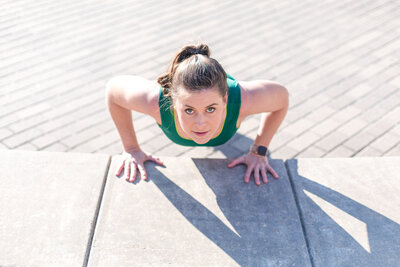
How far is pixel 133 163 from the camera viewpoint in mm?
2963

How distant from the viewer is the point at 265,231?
2527 mm

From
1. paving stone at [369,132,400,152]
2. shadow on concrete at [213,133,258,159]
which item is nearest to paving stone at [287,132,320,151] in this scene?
shadow on concrete at [213,133,258,159]

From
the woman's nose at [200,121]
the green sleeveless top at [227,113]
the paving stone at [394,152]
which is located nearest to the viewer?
the woman's nose at [200,121]

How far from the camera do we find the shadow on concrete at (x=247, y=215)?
2396 millimetres

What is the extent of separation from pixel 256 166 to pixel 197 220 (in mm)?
611

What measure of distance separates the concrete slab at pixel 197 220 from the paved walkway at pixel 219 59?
73 centimetres

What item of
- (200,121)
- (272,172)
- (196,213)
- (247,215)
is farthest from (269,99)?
(196,213)

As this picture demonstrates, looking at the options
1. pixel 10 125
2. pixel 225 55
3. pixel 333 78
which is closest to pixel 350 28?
pixel 333 78

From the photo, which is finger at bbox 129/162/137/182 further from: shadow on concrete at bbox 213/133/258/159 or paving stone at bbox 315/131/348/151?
paving stone at bbox 315/131/348/151

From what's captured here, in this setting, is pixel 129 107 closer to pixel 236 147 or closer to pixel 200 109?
pixel 200 109

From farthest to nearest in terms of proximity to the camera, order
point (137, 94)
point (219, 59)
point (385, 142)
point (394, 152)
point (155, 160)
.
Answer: point (219, 59), point (385, 142), point (394, 152), point (155, 160), point (137, 94)

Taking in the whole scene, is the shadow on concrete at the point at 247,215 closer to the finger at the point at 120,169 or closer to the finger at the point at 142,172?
the finger at the point at 142,172

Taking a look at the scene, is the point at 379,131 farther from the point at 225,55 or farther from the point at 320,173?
the point at 225,55

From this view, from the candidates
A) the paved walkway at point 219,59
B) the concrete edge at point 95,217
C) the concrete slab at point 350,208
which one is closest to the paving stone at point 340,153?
the paved walkway at point 219,59
